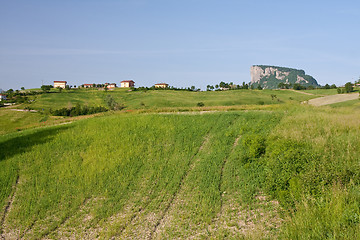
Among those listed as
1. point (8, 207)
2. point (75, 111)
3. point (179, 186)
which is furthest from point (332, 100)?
point (8, 207)

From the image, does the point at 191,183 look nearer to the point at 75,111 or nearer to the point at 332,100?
the point at 75,111

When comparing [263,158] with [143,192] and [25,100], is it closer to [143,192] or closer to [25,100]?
[143,192]

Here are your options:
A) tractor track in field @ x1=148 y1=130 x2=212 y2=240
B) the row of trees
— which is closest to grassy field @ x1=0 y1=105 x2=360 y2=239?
tractor track in field @ x1=148 y1=130 x2=212 y2=240

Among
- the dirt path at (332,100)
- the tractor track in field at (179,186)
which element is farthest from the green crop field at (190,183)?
the dirt path at (332,100)

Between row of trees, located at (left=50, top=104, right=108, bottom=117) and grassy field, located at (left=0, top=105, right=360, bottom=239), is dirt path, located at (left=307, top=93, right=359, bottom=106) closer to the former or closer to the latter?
grassy field, located at (left=0, top=105, right=360, bottom=239)

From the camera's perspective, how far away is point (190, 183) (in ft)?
52.6

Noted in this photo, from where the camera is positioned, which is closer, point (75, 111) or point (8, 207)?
point (8, 207)

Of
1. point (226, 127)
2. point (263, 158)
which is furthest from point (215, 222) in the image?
point (226, 127)

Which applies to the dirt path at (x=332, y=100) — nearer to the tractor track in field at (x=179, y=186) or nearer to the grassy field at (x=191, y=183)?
the grassy field at (x=191, y=183)

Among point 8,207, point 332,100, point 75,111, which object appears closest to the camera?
point 8,207

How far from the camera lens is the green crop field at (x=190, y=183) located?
11312 millimetres

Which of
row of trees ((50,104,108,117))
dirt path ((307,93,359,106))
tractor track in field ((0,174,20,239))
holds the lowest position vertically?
tractor track in field ((0,174,20,239))

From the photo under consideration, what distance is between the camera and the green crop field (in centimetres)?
1131

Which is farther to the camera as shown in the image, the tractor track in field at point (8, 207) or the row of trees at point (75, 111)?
the row of trees at point (75, 111)
